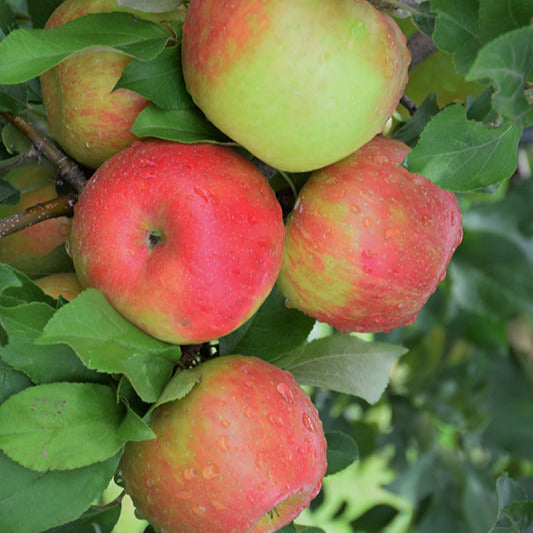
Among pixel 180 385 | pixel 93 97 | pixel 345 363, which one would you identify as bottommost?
pixel 345 363

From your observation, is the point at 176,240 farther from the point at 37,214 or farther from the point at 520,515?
the point at 520,515

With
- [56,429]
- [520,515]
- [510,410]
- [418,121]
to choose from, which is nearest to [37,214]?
[56,429]

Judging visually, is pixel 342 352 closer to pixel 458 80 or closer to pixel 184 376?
pixel 184 376

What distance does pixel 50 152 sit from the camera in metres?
0.65

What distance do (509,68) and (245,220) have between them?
0.80ft

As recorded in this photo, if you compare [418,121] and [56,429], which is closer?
[56,429]

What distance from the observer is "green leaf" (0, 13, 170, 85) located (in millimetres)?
508

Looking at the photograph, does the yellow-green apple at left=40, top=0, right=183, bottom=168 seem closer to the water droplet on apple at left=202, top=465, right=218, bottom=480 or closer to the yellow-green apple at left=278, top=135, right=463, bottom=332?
the yellow-green apple at left=278, top=135, right=463, bottom=332

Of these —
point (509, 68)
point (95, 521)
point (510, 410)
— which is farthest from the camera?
point (510, 410)

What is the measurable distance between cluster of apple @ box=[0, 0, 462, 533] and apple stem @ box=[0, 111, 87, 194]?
0.05 ft

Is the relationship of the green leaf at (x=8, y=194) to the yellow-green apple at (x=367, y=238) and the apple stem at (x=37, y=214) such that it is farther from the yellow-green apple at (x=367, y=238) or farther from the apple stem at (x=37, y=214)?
the yellow-green apple at (x=367, y=238)

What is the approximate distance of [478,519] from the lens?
139cm

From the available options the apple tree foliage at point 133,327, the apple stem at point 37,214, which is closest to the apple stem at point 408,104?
the apple tree foliage at point 133,327

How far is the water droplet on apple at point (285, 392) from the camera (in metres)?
0.61
